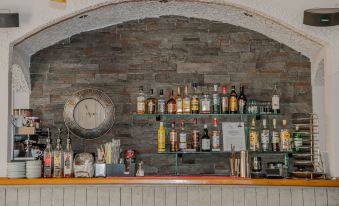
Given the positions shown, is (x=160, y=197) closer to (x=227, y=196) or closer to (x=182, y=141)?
(x=227, y=196)

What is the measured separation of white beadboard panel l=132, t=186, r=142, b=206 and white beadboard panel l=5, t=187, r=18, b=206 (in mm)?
1209

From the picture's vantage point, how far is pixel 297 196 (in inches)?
180

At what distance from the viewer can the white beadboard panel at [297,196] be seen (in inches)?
180

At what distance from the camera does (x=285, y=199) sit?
4.57 m

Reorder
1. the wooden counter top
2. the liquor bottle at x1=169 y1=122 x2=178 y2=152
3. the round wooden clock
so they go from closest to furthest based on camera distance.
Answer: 1. the wooden counter top
2. the liquor bottle at x1=169 y1=122 x2=178 y2=152
3. the round wooden clock

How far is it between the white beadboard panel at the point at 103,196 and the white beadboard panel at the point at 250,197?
4.60ft

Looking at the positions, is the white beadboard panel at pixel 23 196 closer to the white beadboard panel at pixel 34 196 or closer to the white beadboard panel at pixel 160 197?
the white beadboard panel at pixel 34 196

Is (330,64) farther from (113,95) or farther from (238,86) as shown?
(113,95)

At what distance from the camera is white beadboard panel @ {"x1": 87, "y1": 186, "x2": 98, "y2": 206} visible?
466 centimetres

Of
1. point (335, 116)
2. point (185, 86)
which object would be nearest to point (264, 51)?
point (185, 86)

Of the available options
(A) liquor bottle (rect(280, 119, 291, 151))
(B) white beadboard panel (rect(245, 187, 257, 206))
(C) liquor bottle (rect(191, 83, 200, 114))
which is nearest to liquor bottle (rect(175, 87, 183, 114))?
(C) liquor bottle (rect(191, 83, 200, 114))

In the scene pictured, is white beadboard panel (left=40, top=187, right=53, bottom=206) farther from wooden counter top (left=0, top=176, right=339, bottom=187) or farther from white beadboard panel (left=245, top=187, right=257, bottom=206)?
white beadboard panel (left=245, top=187, right=257, bottom=206)

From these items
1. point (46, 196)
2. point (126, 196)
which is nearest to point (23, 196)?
point (46, 196)

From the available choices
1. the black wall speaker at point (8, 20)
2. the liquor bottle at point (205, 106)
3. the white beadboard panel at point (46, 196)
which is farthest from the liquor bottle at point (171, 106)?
the black wall speaker at point (8, 20)
